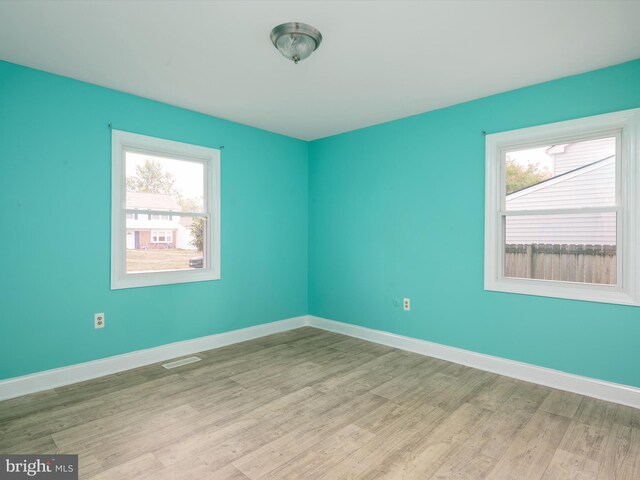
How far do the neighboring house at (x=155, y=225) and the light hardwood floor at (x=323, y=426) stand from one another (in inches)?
47.5

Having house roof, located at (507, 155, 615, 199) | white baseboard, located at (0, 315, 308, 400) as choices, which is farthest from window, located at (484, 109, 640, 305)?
white baseboard, located at (0, 315, 308, 400)

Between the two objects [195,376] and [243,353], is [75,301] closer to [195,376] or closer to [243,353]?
[195,376]

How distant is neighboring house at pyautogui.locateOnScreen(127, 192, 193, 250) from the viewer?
3.42 meters

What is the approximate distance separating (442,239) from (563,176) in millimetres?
1159

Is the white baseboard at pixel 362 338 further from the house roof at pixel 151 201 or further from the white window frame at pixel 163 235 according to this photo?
the house roof at pixel 151 201

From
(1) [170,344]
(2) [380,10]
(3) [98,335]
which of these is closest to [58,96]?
(3) [98,335]

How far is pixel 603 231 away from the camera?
287 cm

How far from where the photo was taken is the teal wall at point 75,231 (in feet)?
9.04

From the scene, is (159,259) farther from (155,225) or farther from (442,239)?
(442,239)

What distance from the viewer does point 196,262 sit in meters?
3.95

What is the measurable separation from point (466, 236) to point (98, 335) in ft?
11.5

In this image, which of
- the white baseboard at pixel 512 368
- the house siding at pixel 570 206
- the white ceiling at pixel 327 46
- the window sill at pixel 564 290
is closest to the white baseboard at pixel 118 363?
the white baseboard at pixel 512 368

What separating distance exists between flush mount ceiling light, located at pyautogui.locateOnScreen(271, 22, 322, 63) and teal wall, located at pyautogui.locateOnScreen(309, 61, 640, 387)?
1.85 m

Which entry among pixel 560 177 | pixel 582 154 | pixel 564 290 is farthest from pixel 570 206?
pixel 564 290
